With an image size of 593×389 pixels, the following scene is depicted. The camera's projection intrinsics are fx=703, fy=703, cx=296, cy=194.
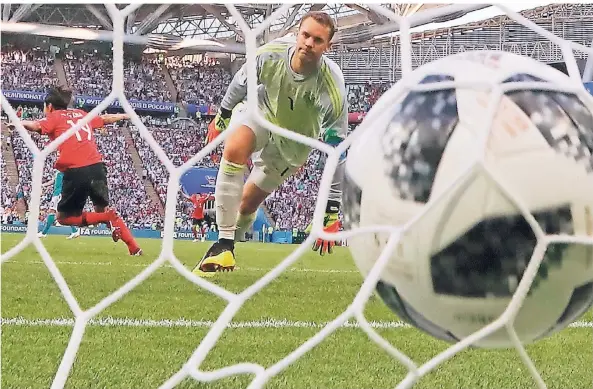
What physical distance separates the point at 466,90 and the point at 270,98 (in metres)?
2.04

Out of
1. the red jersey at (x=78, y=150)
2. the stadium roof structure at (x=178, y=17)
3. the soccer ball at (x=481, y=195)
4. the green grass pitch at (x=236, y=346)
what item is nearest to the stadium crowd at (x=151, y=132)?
the stadium roof structure at (x=178, y=17)

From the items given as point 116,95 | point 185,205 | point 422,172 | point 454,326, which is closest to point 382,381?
point 454,326

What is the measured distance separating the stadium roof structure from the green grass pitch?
9045 millimetres

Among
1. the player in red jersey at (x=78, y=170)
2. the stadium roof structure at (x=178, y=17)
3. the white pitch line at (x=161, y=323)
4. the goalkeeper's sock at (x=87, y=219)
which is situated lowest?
the goalkeeper's sock at (x=87, y=219)

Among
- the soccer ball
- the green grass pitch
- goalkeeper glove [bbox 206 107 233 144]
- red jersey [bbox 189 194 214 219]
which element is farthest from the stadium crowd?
the soccer ball

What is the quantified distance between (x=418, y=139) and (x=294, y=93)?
2026 millimetres

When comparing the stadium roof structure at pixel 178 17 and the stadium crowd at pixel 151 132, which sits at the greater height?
the stadium roof structure at pixel 178 17

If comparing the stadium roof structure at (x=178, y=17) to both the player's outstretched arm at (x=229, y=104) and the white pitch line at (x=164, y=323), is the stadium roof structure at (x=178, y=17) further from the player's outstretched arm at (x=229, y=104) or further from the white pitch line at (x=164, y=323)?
the white pitch line at (x=164, y=323)

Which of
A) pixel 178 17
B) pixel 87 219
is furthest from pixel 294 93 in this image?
pixel 178 17

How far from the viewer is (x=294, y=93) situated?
10.2 feet

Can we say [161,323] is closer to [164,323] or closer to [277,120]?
[164,323]

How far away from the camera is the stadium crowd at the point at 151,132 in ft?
45.5

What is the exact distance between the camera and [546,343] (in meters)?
2.22

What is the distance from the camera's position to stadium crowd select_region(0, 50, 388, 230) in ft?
45.5
